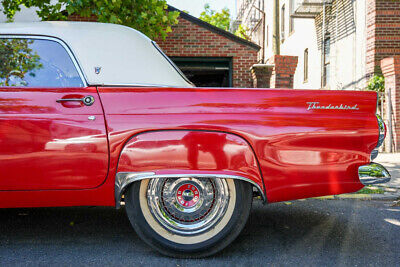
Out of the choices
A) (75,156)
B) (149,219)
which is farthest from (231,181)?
(75,156)

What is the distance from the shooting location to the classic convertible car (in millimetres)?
2832

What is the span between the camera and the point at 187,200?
302 centimetres

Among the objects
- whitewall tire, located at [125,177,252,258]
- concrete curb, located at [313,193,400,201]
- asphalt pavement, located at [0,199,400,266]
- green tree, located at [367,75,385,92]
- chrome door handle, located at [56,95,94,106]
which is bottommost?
asphalt pavement, located at [0,199,400,266]

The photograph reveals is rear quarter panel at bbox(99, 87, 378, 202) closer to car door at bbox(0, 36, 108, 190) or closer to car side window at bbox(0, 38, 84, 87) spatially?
car door at bbox(0, 36, 108, 190)

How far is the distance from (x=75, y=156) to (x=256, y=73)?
7.59 metres

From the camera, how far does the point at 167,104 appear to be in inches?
113

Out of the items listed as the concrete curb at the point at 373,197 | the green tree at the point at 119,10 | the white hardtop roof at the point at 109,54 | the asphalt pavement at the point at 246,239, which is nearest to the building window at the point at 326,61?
the green tree at the point at 119,10

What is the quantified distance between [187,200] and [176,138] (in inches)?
19.8

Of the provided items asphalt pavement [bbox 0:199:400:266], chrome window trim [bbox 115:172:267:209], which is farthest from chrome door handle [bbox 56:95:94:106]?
asphalt pavement [bbox 0:199:400:266]

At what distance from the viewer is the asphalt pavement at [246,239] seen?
2.93 m

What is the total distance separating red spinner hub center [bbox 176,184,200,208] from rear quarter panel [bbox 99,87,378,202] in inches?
18.5

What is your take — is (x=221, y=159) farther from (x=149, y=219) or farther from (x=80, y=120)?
(x=80, y=120)

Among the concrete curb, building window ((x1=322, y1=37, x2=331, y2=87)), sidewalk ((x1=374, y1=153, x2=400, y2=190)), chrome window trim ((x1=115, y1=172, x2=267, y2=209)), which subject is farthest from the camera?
building window ((x1=322, y1=37, x2=331, y2=87))

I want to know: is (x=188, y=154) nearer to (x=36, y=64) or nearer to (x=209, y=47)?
(x=36, y=64)
